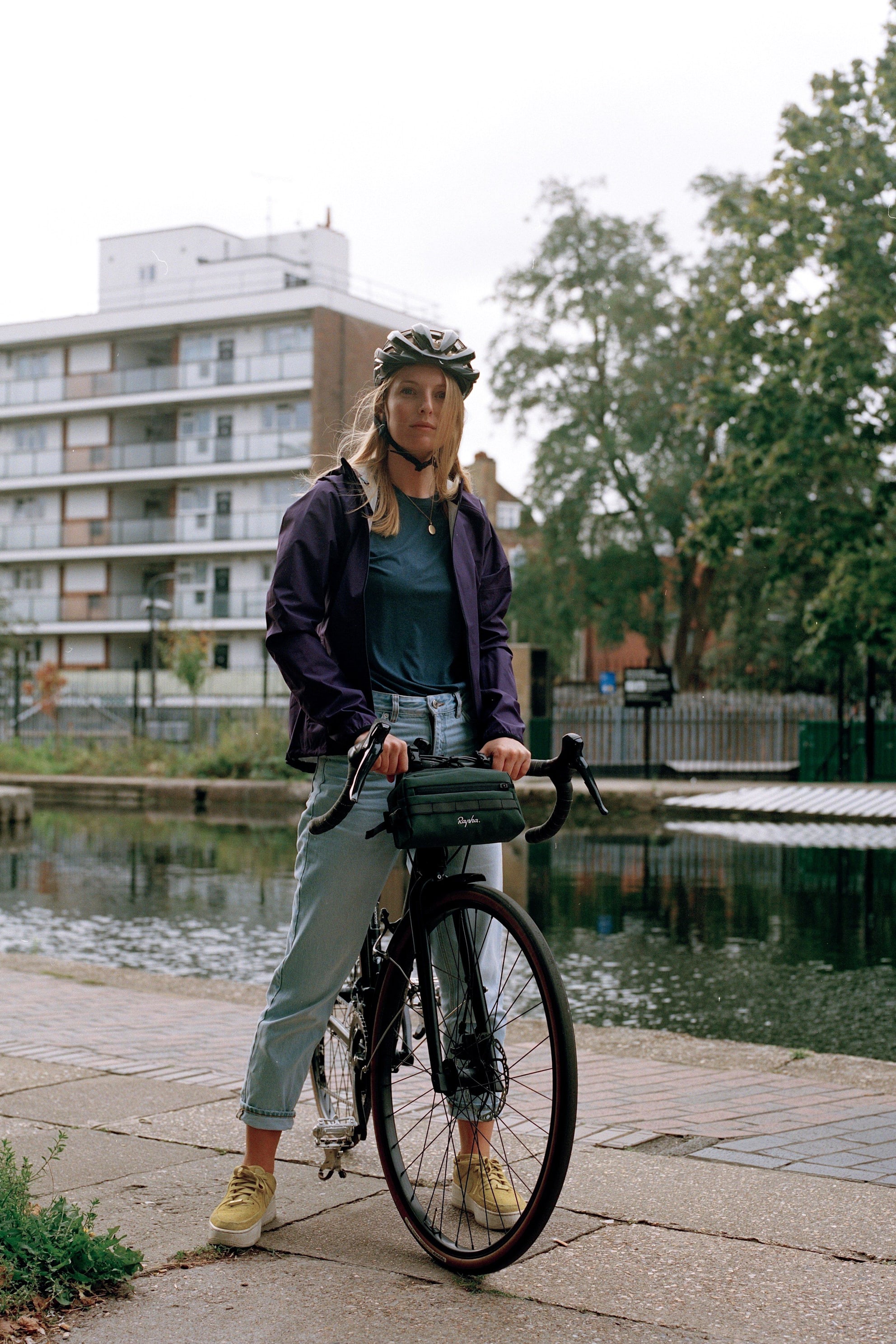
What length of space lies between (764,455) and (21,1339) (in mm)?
23369

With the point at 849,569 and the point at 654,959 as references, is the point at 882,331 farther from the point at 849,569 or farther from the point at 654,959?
the point at 654,959

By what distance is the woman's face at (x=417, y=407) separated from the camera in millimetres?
3484

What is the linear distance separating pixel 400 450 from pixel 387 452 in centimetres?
3

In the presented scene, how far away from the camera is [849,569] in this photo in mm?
23312

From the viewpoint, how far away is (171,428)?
5859 centimetres

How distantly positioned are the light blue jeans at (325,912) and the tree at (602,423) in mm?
35895

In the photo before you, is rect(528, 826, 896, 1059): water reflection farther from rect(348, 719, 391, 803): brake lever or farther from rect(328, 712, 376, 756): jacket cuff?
rect(348, 719, 391, 803): brake lever

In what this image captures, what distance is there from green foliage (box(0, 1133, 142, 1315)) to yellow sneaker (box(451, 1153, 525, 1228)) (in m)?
0.69

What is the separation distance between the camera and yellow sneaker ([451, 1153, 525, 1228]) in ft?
10.2

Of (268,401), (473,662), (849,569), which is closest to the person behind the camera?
(473,662)

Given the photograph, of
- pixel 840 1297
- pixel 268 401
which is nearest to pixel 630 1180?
pixel 840 1297

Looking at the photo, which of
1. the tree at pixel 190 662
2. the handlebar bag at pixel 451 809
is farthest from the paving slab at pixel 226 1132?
the tree at pixel 190 662

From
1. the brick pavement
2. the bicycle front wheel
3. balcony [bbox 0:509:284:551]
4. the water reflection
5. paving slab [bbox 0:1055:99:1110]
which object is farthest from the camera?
balcony [bbox 0:509:284:551]

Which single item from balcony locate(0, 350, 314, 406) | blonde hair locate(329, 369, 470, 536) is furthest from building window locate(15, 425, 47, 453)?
blonde hair locate(329, 369, 470, 536)
